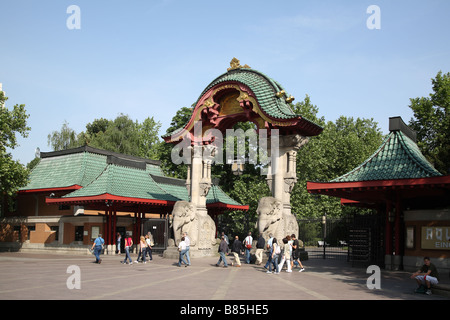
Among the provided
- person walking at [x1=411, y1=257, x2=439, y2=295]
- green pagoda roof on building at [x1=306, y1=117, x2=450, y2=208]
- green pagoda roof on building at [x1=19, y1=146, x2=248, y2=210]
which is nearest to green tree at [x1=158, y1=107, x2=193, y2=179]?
green pagoda roof on building at [x1=19, y1=146, x2=248, y2=210]

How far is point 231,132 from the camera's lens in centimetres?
3206

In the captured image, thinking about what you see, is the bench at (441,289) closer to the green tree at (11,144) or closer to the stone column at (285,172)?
the stone column at (285,172)

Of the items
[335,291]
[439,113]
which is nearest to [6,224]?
[335,291]

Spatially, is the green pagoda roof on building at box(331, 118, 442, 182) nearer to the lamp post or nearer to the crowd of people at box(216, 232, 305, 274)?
the crowd of people at box(216, 232, 305, 274)

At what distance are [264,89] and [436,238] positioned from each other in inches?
485

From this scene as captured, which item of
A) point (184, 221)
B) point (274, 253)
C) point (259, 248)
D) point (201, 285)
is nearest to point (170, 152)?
point (184, 221)

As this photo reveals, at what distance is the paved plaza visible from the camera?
13031mm

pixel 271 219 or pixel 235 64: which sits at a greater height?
pixel 235 64

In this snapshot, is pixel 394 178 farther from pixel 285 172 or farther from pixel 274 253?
pixel 285 172

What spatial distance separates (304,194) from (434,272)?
2799 cm

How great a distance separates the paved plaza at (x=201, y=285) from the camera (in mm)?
13031

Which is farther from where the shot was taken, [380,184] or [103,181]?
[103,181]

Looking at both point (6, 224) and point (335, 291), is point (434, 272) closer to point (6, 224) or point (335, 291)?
point (335, 291)
